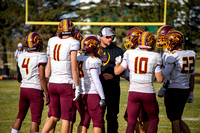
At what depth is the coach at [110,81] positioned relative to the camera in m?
5.39

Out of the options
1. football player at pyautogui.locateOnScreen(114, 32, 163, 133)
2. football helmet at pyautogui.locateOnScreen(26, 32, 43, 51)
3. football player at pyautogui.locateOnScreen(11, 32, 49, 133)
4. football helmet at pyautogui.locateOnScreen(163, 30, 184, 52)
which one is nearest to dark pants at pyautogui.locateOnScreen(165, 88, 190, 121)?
football player at pyautogui.locateOnScreen(114, 32, 163, 133)

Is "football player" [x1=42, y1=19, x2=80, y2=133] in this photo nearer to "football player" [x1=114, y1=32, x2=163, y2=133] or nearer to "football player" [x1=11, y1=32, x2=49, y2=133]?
"football player" [x1=11, y1=32, x2=49, y2=133]

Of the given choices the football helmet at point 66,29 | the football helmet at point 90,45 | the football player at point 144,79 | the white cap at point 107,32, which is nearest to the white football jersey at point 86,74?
the football helmet at point 90,45

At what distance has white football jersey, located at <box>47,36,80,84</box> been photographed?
183 inches

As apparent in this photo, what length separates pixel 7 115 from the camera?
7555 mm

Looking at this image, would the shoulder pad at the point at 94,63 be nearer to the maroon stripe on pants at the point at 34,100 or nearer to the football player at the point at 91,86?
the football player at the point at 91,86

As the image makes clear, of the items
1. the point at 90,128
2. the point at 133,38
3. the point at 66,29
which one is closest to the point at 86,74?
the point at 66,29

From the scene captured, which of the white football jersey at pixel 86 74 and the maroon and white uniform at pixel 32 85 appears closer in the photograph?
the white football jersey at pixel 86 74

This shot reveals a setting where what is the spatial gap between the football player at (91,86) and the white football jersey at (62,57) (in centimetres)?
20

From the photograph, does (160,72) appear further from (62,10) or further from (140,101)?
(62,10)

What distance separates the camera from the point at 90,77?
4754 mm

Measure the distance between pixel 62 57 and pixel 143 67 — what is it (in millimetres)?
1238

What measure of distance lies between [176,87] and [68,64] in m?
1.77

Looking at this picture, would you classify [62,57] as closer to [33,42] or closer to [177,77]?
[33,42]
